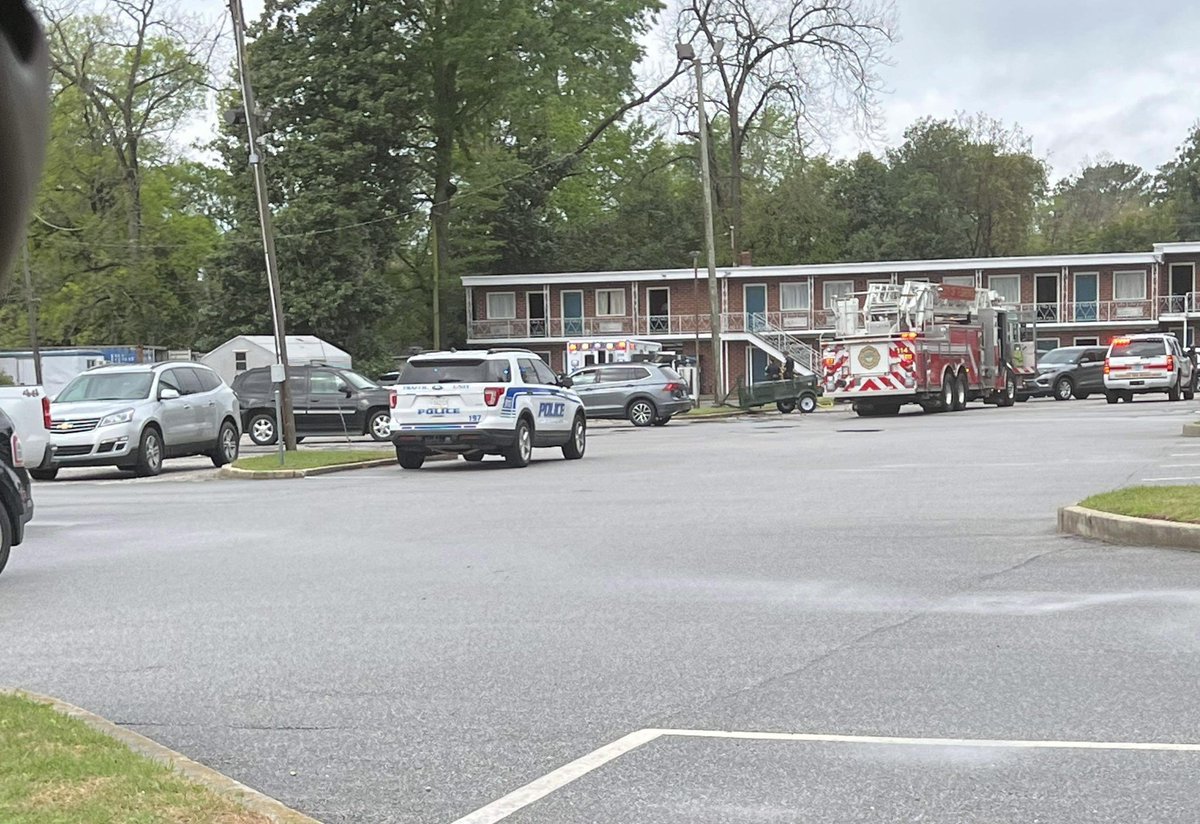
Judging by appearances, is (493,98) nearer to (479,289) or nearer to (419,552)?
(479,289)

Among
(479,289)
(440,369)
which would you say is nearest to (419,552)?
(440,369)

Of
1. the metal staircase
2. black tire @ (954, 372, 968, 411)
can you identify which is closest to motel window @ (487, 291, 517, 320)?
the metal staircase

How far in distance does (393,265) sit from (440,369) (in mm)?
47437

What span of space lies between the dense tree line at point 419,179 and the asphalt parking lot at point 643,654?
3107 cm

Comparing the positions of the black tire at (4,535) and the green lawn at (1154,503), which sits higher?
the black tire at (4,535)

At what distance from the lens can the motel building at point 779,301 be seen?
6312 centimetres

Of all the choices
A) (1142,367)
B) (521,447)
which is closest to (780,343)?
(1142,367)

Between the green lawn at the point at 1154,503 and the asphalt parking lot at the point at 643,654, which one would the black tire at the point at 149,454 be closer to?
the asphalt parking lot at the point at 643,654

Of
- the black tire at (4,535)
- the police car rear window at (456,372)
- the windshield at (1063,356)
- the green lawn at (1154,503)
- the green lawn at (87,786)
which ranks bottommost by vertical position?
the green lawn at (87,786)

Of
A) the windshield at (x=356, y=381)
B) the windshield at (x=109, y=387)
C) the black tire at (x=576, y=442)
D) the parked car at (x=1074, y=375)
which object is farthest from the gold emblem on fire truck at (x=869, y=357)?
the windshield at (x=109, y=387)

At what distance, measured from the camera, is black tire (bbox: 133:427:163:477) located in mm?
22516

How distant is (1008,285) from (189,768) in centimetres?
6273

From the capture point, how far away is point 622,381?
38.6m

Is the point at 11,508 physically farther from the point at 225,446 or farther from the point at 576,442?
the point at 225,446
